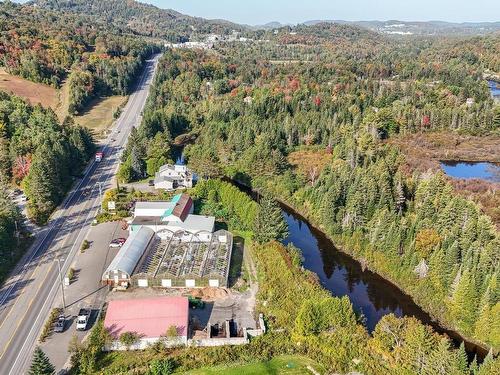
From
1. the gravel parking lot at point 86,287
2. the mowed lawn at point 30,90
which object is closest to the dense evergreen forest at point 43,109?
the mowed lawn at point 30,90

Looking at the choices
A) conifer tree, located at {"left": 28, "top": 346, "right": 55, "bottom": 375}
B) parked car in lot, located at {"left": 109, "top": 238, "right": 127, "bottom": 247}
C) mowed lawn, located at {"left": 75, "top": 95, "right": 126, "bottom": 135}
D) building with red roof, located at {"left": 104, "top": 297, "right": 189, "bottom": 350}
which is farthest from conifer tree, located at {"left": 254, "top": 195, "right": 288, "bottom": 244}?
mowed lawn, located at {"left": 75, "top": 95, "right": 126, "bottom": 135}

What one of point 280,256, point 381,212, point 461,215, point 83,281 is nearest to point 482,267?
point 461,215

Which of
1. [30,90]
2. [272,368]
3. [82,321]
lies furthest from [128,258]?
[30,90]

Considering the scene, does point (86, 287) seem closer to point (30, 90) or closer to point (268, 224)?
point (268, 224)

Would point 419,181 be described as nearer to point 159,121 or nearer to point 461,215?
point 461,215

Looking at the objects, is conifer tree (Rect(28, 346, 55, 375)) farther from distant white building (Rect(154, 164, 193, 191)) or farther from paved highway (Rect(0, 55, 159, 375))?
distant white building (Rect(154, 164, 193, 191))

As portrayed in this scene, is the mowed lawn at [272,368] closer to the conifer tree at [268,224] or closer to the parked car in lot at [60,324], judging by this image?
the parked car in lot at [60,324]
